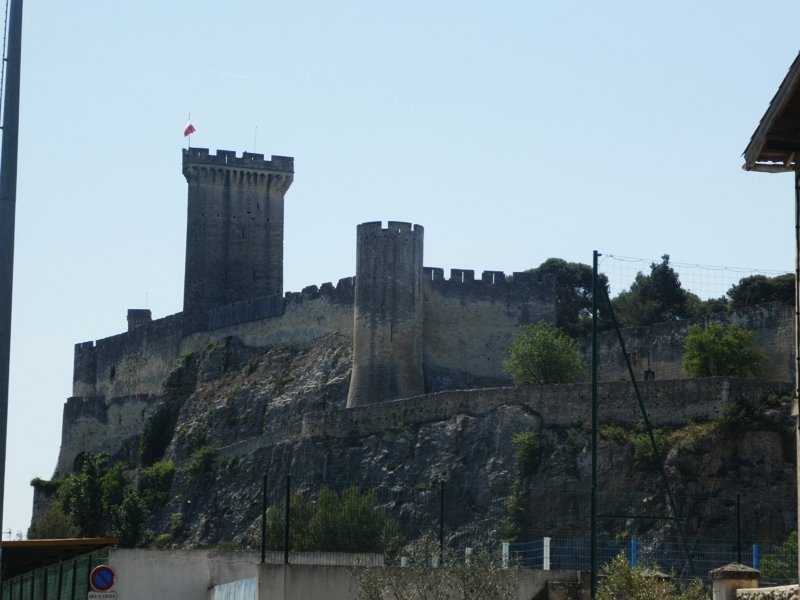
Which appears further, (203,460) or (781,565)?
(203,460)

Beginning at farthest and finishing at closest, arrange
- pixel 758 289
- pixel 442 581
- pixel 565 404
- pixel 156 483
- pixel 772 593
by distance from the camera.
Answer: pixel 758 289 → pixel 156 483 → pixel 565 404 → pixel 442 581 → pixel 772 593

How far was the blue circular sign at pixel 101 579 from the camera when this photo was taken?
17.0m

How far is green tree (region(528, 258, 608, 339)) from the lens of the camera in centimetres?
5559

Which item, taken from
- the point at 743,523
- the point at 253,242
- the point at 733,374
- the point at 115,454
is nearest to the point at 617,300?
the point at 253,242

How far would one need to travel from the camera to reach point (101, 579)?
56.1 ft

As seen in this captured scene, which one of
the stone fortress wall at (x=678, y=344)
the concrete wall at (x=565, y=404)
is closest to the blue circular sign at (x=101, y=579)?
the concrete wall at (x=565, y=404)

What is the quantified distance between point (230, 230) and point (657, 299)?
15975mm

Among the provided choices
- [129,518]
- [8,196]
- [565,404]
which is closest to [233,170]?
[129,518]

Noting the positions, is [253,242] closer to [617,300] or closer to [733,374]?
[617,300]

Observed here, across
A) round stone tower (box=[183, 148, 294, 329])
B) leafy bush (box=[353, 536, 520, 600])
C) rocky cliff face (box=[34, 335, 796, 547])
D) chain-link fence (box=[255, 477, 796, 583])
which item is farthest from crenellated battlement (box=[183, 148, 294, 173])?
leafy bush (box=[353, 536, 520, 600])

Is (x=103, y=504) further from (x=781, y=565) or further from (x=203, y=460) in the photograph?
(x=781, y=565)

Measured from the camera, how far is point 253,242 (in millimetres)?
62469

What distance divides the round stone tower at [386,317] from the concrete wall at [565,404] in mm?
1642

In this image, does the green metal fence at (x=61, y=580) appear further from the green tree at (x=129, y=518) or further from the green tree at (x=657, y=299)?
the green tree at (x=657, y=299)
